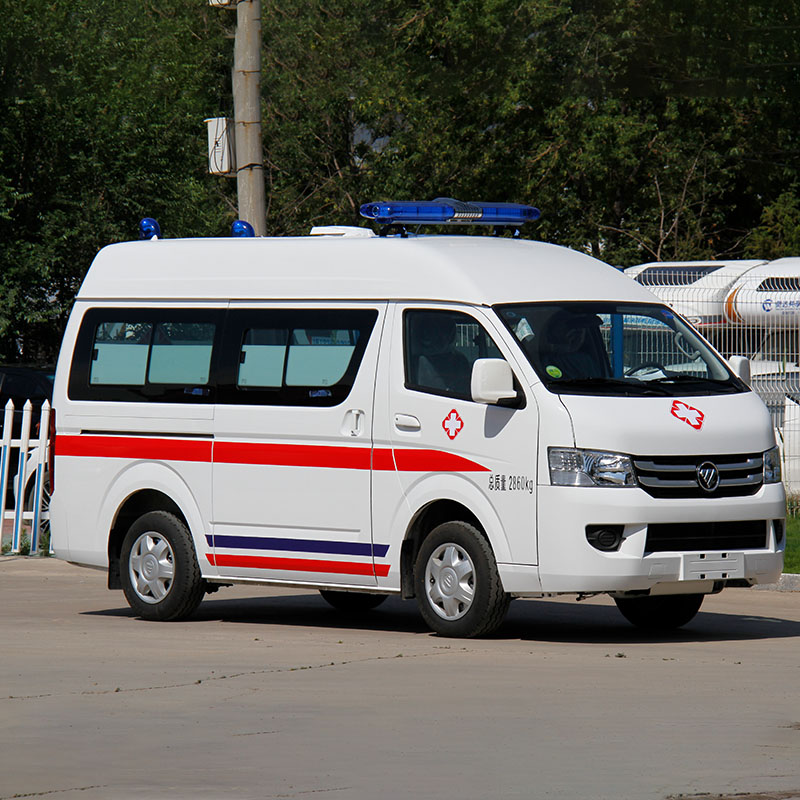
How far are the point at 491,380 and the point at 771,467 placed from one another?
1937mm

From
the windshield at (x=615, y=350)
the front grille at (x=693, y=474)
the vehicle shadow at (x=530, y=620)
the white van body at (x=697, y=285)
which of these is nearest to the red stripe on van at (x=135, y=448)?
the vehicle shadow at (x=530, y=620)

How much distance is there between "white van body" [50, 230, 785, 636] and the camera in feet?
35.2

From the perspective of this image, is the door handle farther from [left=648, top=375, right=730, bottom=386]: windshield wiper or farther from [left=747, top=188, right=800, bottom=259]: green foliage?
[left=747, top=188, right=800, bottom=259]: green foliage

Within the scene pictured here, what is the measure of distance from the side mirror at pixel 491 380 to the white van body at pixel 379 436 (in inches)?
0.8

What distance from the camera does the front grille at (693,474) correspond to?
35.1ft

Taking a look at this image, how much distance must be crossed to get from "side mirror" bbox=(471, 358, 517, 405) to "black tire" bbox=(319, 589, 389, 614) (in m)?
3.11

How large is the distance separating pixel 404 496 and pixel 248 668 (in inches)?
73.7

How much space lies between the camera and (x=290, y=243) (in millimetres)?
12266

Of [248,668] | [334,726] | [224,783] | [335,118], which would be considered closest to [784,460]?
[248,668]

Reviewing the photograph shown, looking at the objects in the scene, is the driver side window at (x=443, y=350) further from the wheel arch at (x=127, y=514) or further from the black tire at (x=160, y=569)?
the wheel arch at (x=127, y=514)

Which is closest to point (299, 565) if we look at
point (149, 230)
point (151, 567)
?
point (151, 567)

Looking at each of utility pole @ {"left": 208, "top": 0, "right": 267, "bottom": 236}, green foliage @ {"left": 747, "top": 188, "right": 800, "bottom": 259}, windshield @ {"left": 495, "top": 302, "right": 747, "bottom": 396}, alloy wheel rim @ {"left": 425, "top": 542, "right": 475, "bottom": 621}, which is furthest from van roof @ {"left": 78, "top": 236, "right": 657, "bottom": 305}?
green foliage @ {"left": 747, "top": 188, "right": 800, "bottom": 259}

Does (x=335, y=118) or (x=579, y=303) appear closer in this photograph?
(x=579, y=303)

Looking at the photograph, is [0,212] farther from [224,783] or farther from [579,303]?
[224,783]
